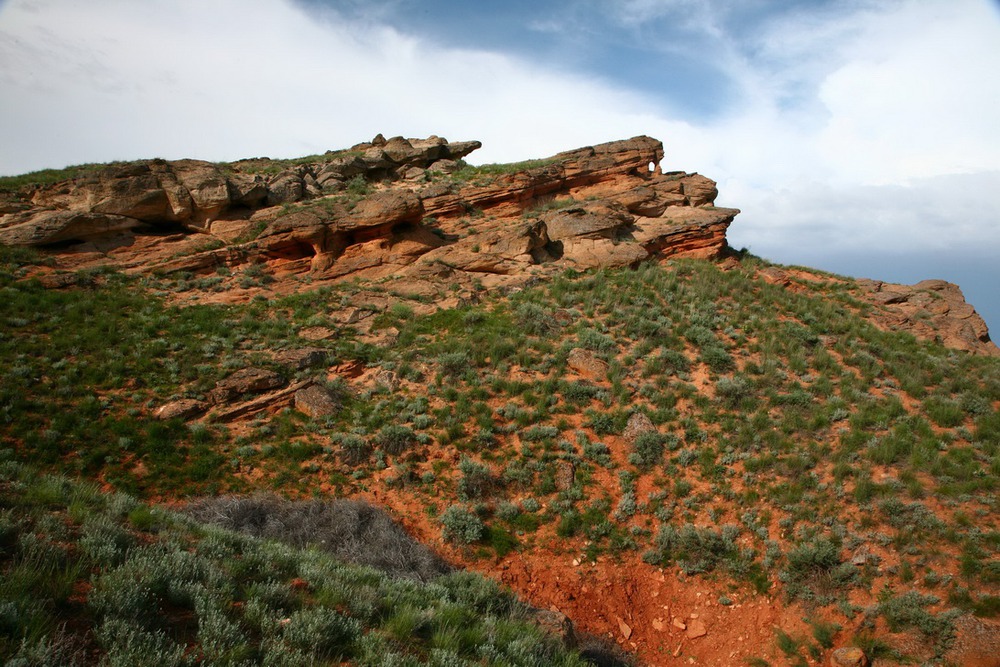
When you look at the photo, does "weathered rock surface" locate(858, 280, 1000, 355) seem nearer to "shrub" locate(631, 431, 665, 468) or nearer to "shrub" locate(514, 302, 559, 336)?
"shrub" locate(514, 302, 559, 336)

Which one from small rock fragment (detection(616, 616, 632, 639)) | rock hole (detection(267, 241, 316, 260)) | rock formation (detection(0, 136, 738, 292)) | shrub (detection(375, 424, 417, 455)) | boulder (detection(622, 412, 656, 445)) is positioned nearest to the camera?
small rock fragment (detection(616, 616, 632, 639))

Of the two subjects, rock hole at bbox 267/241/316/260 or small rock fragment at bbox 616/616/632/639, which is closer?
small rock fragment at bbox 616/616/632/639

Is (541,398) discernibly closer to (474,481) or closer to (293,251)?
(474,481)

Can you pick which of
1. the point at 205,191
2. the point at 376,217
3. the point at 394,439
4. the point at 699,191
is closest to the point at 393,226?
A: the point at 376,217

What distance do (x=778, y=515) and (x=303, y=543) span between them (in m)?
9.01

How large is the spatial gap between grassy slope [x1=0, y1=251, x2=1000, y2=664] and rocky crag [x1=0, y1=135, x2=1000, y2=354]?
2215mm

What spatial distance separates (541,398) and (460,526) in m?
4.34

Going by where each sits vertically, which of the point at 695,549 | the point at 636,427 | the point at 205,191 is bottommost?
the point at 695,549

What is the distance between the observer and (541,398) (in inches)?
500

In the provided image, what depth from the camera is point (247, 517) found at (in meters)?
8.43

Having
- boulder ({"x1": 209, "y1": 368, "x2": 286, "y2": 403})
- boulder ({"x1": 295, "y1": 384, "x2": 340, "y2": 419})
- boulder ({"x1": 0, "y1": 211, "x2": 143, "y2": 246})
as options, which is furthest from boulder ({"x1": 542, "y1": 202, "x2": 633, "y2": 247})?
boulder ({"x1": 0, "y1": 211, "x2": 143, "y2": 246})

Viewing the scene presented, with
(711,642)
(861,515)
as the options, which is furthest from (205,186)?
(861,515)

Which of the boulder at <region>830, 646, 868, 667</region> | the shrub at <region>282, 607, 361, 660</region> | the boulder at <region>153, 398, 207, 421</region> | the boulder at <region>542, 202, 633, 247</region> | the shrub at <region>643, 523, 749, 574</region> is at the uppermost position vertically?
the boulder at <region>542, 202, 633, 247</region>

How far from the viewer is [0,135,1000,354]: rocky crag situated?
58.9 ft
